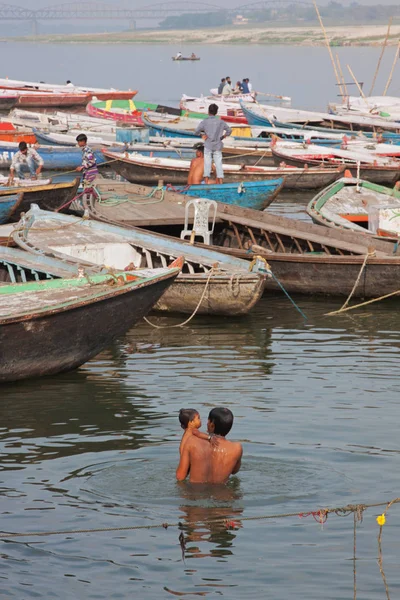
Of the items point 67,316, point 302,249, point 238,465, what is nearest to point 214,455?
point 238,465

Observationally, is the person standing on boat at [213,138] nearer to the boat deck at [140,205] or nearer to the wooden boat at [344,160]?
the boat deck at [140,205]

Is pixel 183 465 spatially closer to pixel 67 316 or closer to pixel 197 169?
pixel 67 316

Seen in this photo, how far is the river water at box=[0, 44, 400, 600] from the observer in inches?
314

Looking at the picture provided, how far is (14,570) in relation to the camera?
7988mm

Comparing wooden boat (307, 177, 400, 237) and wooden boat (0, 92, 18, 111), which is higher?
wooden boat (0, 92, 18, 111)

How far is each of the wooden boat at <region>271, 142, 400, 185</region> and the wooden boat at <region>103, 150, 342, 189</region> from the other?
52 centimetres

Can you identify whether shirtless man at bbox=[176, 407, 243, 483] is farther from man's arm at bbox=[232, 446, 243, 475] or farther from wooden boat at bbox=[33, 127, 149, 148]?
wooden boat at bbox=[33, 127, 149, 148]

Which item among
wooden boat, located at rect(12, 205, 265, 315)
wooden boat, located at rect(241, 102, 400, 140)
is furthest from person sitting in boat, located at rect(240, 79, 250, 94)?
wooden boat, located at rect(12, 205, 265, 315)

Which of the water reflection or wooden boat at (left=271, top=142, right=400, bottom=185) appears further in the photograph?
wooden boat at (left=271, top=142, right=400, bottom=185)

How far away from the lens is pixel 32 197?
66.2 feet

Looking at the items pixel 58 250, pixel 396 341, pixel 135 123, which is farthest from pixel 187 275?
pixel 135 123

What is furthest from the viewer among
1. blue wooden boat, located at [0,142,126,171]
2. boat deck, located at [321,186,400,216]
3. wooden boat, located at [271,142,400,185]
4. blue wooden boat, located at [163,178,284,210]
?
blue wooden boat, located at [0,142,126,171]

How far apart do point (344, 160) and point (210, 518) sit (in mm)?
19309

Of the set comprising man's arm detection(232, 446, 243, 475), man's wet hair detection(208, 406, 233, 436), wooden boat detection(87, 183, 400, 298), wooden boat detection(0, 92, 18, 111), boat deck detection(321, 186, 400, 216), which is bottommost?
man's arm detection(232, 446, 243, 475)
